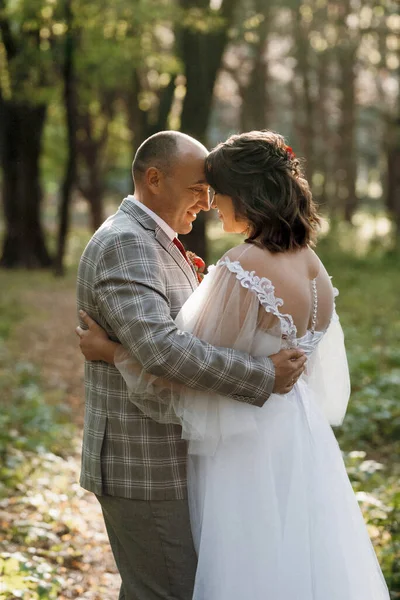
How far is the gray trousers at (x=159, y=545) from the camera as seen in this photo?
10.3 feet

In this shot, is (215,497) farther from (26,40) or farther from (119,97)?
(119,97)

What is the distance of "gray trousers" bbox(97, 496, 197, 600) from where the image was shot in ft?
Answer: 10.3

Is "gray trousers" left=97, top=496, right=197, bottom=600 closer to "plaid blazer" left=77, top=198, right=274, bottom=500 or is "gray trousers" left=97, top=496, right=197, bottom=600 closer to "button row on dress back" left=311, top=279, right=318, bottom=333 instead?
"plaid blazer" left=77, top=198, right=274, bottom=500

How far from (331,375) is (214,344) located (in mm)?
906

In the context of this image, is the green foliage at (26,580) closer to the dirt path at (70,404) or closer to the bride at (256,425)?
the dirt path at (70,404)

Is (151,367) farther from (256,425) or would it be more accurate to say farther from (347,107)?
(347,107)

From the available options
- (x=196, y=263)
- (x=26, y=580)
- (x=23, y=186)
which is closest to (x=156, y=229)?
(x=196, y=263)

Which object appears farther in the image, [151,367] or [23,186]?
[23,186]

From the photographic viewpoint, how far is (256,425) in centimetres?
A: 306

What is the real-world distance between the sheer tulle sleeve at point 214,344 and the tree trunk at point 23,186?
60.7ft

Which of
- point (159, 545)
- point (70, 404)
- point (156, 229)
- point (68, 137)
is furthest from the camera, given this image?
point (68, 137)

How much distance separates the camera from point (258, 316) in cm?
304

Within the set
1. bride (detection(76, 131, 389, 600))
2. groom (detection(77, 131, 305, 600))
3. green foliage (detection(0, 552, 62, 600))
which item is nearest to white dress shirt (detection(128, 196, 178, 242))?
groom (detection(77, 131, 305, 600))

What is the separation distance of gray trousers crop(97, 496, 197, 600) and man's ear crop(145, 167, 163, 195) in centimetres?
124
